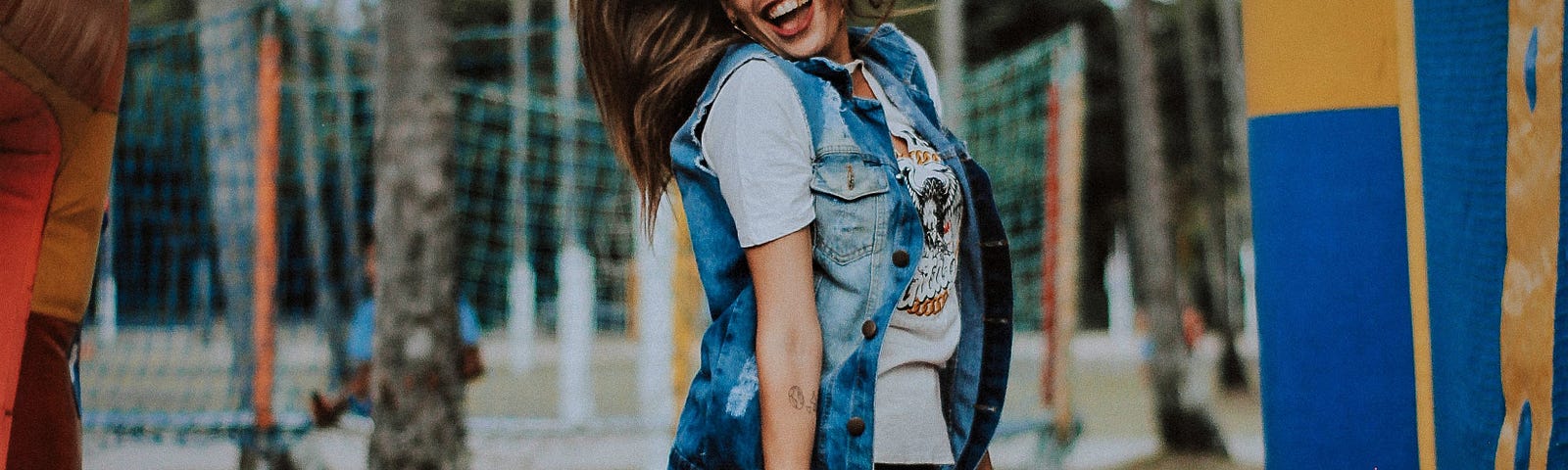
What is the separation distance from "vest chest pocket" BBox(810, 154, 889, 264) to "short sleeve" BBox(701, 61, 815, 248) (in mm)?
27

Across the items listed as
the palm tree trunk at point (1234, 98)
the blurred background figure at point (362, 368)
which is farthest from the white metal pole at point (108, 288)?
the palm tree trunk at point (1234, 98)

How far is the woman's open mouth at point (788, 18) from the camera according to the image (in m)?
1.95

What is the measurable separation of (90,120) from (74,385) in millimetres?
416

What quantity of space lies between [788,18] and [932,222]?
32 cm

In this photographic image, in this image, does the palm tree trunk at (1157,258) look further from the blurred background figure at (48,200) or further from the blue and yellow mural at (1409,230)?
the blurred background figure at (48,200)

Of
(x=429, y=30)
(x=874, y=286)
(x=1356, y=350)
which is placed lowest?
(x=1356, y=350)

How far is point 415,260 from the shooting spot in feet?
16.4

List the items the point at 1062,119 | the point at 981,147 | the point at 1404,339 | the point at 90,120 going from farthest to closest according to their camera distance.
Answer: the point at 981,147, the point at 1062,119, the point at 1404,339, the point at 90,120

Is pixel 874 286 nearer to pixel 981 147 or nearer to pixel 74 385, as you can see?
pixel 74 385

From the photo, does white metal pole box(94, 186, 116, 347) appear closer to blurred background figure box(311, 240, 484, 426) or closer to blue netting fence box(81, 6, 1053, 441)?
blue netting fence box(81, 6, 1053, 441)

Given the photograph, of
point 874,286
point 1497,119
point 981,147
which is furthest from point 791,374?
point 981,147

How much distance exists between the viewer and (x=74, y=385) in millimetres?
2396

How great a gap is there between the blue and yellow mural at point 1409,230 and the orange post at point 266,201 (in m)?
5.08

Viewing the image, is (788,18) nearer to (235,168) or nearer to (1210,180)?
(235,168)
